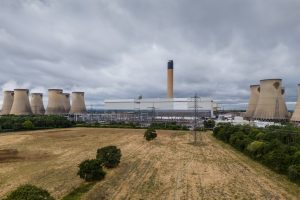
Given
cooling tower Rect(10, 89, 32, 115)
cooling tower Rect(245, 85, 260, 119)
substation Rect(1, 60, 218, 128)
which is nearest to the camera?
cooling tower Rect(245, 85, 260, 119)

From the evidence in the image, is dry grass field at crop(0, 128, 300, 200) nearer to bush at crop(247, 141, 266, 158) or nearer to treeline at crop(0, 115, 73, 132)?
bush at crop(247, 141, 266, 158)

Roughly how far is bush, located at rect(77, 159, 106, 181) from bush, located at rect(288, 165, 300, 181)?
1125cm

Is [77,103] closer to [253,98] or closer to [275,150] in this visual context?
[253,98]

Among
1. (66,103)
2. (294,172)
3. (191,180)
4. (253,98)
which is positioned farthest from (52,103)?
(294,172)

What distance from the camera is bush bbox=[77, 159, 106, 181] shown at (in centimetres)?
1415

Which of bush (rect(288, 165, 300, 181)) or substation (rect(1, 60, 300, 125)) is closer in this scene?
bush (rect(288, 165, 300, 181))

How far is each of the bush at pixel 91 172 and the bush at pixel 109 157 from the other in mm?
2279

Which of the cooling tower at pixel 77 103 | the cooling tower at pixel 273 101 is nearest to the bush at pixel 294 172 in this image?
the cooling tower at pixel 273 101

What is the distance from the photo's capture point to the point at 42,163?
1900 cm

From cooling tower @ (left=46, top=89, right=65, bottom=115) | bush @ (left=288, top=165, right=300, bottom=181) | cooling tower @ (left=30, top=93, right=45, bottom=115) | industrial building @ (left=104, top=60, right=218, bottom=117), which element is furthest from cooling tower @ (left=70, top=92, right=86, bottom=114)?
bush @ (left=288, top=165, right=300, bottom=181)

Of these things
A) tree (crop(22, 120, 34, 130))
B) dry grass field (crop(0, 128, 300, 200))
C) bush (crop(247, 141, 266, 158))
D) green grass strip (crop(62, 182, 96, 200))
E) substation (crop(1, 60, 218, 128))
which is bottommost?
green grass strip (crop(62, 182, 96, 200))

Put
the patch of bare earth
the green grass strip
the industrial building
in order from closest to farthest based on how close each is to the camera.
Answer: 1. the green grass strip
2. the patch of bare earth
3. the industrial building

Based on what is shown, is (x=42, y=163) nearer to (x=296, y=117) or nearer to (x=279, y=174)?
(x=279, y=174)

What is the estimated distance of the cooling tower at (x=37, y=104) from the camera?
236 feet
